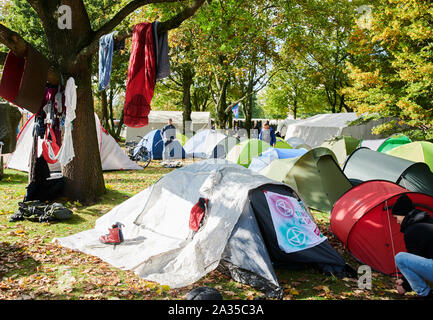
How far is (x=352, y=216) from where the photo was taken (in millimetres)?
5492

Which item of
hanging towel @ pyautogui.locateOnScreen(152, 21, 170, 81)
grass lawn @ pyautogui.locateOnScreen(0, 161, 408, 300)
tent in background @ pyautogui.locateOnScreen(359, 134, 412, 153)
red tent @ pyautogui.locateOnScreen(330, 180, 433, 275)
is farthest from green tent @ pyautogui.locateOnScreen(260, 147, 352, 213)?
tent in background @ pyautogui.locateOnScreen(359, 134, 412, 153)

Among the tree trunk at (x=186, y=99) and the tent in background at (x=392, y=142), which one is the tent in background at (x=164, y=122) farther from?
the tent in background at (x=392, y=142)

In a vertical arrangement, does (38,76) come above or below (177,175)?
above

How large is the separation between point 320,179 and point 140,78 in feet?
15.4

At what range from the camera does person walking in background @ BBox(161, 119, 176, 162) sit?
1575 cm

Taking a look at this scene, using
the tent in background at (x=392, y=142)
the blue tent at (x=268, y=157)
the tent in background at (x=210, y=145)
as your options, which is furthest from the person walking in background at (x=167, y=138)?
the tent in background at (x=392, y=142)

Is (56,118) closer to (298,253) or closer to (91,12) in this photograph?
(298,253)

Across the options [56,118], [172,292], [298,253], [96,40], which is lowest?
[172,292]

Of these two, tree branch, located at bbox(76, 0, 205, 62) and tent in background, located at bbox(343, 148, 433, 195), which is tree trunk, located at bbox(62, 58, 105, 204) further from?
tent in background, located at bbox(343, 148, 433, 195)

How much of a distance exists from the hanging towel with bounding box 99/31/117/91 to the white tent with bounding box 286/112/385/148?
17710mm

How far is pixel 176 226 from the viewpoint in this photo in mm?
5449

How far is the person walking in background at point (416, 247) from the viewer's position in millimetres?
3859

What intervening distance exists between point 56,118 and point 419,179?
7.53 meters

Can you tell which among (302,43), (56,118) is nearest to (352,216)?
(56,118)
